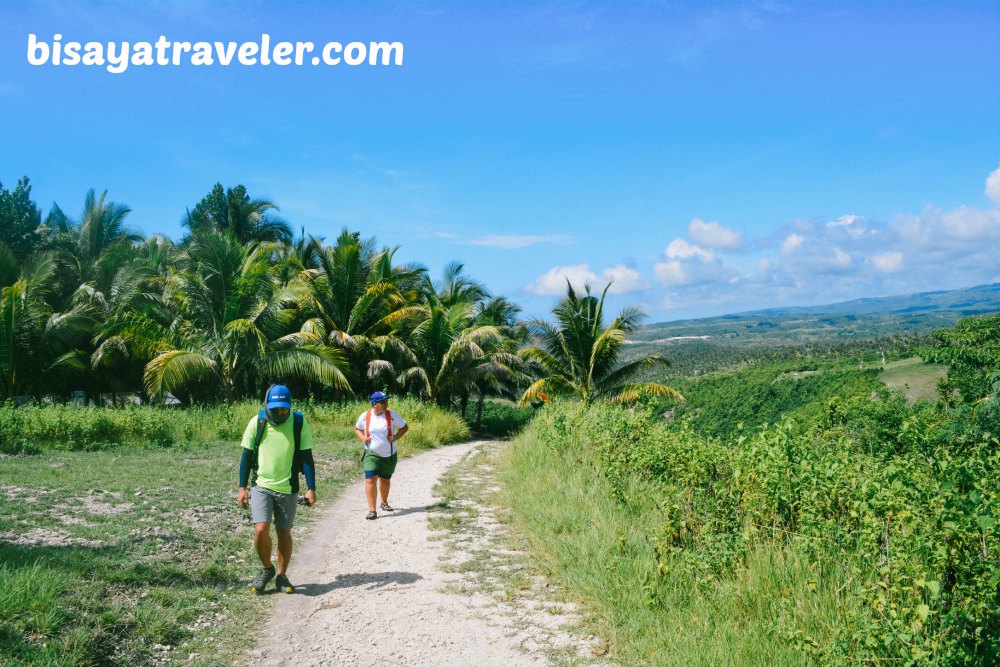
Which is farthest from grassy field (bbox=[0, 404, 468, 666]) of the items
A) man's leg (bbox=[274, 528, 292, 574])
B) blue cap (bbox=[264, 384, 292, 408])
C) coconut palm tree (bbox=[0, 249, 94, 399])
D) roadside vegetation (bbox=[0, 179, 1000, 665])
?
coconut palm tree (bbox=[0, 249, 94, 399])

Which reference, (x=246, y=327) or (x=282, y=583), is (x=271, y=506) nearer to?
(x=282, y=583)

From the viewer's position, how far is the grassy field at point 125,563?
4.07 metres

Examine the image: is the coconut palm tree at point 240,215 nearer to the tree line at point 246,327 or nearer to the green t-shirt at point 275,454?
the tree line at point 246,327

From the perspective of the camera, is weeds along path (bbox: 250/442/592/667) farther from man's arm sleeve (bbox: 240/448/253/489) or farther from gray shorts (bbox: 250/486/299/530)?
man's arm sleeve (bbox: 240/448/253/489)

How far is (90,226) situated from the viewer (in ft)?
88.4

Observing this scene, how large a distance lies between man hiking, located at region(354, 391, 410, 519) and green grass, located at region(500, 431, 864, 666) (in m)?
2.56

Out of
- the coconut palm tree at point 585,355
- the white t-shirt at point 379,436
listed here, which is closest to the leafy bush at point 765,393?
the coconut palm tree at point 585,355

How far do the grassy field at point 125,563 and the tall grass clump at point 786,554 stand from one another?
278 centimetres

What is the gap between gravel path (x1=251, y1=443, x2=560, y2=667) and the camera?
441 centimetres

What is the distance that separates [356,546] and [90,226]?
84.6ft

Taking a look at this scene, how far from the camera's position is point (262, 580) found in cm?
554

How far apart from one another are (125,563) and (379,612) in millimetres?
2179

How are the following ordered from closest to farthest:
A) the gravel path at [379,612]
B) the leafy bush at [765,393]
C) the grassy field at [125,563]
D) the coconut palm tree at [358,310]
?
the grassy field at [125,563] < the gravel path at [379,612] < the coconut palm tree at [358,310] < the leafy bush at [765,393]

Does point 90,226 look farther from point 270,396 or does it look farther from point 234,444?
point 270,396
